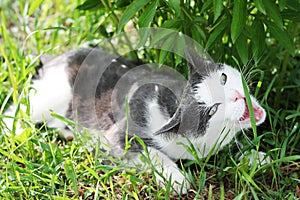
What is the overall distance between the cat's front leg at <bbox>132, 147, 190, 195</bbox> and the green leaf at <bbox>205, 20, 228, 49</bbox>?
47cm

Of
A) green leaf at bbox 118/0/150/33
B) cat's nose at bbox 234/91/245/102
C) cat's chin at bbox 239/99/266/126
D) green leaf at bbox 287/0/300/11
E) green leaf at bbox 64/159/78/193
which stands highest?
green leaf at bbox 118/0/150/33

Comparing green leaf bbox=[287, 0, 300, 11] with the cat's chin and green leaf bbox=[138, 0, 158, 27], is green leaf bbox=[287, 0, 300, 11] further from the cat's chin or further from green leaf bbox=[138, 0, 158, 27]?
green leaf bbox=[138, 0, 158, 27]

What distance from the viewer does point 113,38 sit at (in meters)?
2.82

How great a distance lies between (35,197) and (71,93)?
637 mm

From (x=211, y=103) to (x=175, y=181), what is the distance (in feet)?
1.12

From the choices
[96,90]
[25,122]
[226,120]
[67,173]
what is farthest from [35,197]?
[226,120]

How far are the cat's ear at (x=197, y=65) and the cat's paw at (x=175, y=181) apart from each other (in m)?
0.37

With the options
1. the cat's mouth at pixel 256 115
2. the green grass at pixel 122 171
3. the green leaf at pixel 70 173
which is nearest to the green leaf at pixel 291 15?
the green grass at pixel 122 171

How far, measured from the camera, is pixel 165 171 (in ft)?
6.88

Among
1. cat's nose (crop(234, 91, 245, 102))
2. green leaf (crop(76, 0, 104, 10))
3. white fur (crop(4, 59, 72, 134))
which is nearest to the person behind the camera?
cat's nose (crop(234, 91, 245, 102))

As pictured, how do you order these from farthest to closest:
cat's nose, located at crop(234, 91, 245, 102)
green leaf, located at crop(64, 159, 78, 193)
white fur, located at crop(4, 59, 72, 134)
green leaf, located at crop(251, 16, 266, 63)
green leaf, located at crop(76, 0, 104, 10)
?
white fur, located at crop(4, 59, 72, 134) → green leaf, located at crop(76, 0, 104, 10) → green leaf, located at crop(251, 16, 266, 63) → green leaf, located at crop(64, 159, 78, 193) → cat's nose, located at crop(234, 91, 245, 102)

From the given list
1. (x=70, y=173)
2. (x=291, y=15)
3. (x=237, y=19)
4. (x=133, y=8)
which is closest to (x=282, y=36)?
(x=291, y=15)

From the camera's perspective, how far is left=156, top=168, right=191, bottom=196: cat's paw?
2.04m

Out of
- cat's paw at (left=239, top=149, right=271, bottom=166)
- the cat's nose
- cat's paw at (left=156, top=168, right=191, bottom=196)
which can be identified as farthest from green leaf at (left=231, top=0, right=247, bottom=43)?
cat's paw at (left=156, top=168, right=191, bottom=196)
